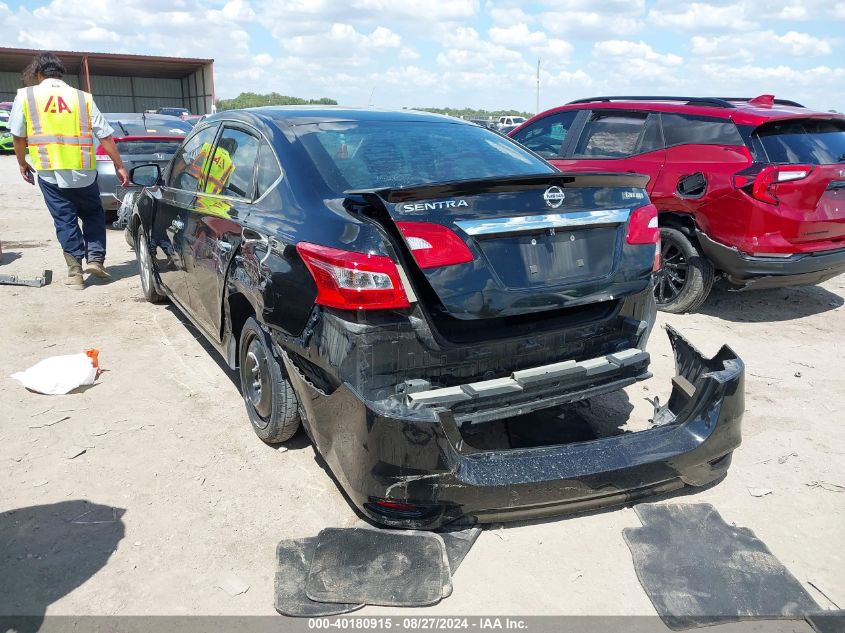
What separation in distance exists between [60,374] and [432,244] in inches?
119

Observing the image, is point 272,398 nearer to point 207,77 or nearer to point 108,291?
point 108,291

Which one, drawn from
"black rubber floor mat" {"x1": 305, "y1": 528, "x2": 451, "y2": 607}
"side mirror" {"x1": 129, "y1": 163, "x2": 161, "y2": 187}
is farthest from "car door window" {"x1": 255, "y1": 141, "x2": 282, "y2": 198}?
"side mirror" {"x1": 129, "y1": 163, "x2": 161, "y2": 187}

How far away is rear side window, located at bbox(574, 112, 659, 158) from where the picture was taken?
595cm

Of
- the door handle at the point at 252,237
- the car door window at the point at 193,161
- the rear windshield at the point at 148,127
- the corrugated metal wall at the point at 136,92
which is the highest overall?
the car door window at the point at 193,161

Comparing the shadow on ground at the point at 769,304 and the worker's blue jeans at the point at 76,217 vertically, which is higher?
the worker's blue jeans at the point at 76,217

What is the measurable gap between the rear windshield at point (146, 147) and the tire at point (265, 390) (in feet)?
22.8

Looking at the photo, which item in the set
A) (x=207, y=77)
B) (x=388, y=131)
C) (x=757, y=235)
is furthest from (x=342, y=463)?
(x=207, y=77)

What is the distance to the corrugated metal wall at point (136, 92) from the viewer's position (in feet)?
139

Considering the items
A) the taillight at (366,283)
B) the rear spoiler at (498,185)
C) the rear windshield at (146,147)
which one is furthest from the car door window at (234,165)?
the rear windshield at (146,147)

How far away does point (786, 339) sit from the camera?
208 inches

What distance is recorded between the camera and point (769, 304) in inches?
246

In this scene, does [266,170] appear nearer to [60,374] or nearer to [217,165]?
[217,165]

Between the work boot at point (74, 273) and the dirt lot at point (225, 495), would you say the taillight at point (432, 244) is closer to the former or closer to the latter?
the dirt lot at point (225, 495)

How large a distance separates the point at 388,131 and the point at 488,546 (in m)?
2.09
